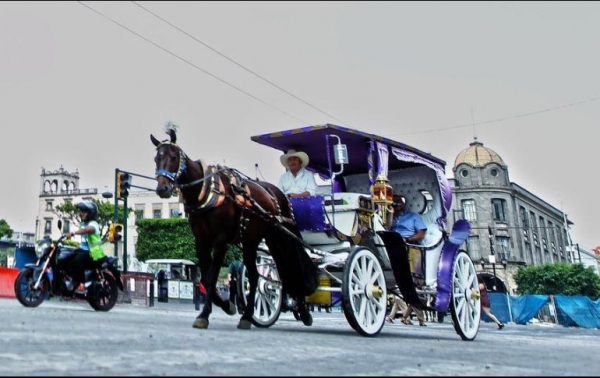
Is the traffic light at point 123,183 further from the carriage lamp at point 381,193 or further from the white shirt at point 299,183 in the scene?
the carriage lamp at point 381,193

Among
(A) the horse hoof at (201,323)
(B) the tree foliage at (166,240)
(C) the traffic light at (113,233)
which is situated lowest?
(A) the horse hoof at (201,323)

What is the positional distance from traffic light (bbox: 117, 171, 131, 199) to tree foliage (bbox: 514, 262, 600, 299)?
117 feet

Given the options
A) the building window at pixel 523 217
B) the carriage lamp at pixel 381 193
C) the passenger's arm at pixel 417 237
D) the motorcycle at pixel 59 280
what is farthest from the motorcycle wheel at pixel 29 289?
the building window at pixel 523 217

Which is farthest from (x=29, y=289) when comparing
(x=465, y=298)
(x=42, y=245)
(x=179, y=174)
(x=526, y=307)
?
(x=526, y=307)

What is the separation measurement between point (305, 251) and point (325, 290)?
69 cm

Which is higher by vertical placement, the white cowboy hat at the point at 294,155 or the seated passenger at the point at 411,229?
the white cowboy hat at the point at 294,155

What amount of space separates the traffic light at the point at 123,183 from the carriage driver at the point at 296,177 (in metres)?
10.4

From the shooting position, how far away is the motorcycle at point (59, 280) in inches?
414

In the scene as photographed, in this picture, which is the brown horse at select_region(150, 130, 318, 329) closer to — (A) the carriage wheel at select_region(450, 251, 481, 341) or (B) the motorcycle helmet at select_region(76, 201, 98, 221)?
(A) the carriage wheel at select_region(450, 251, 481, 341)

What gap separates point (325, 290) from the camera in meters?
8.39

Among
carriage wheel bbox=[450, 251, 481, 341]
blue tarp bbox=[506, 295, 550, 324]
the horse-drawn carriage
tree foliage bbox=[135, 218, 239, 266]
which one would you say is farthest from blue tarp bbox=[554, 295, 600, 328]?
Answer: tree foliage bbox=[135, 218, 239, 266]

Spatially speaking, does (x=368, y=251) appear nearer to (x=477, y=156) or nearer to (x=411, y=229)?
(x=411, y=229)

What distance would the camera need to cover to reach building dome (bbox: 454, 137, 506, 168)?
54713 mm

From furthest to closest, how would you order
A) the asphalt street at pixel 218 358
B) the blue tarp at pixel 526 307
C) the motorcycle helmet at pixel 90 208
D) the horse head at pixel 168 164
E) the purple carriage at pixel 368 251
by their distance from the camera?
the blue tarp at pixel 526 307 < the motorcycle helmet at pixel 90 208 < the purple carriage at pixel 368 251 < the horse head at pixel 168 164 < the asphalt street at pixel 218 358
